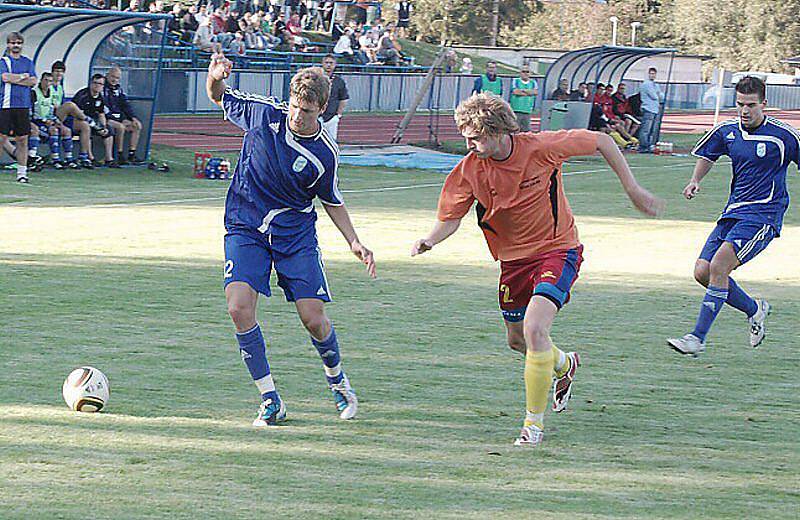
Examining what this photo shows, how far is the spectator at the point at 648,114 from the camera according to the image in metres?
31.3

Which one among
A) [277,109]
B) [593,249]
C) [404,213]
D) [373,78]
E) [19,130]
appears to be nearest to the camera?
[277,109]

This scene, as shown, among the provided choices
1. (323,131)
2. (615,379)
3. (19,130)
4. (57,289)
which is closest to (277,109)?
(323,131)

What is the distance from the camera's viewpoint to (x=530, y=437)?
6.14 m

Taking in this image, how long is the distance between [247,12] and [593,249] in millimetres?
31559

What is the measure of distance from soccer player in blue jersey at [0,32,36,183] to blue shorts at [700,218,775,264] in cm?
1194

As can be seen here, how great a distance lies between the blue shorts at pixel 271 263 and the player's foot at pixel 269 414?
54cm

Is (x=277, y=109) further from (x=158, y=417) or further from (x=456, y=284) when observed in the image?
(x=456, y=284)

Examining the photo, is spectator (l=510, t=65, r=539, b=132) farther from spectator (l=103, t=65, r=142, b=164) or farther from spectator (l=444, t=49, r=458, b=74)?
spectator (l=103, t=65, r=142, b=164)

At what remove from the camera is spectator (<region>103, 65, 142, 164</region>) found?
21359mm

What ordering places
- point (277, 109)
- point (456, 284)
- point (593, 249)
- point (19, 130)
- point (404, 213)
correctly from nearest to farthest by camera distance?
point (277, 109)
point (456, 284)
point (593, 249)
point (404, 213)
point (19, 130)

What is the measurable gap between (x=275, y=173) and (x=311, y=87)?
1.63 feet

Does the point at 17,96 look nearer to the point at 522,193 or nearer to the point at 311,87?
the point at 311,87

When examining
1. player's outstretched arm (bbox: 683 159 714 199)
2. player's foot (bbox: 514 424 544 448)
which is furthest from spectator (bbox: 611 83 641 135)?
player's foot (bbox: 514 424 544 448)

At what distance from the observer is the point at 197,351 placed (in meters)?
8.16
